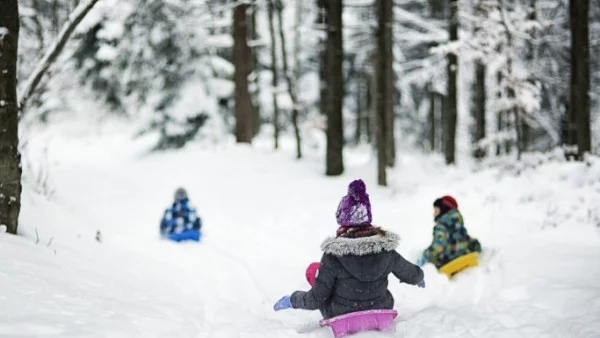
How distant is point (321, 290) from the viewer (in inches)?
170

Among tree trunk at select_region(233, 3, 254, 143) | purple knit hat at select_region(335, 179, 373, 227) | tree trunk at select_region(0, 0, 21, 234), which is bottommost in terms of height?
purple knit hat at select_region(335, 179, 373, 227)

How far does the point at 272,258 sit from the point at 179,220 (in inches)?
82.1

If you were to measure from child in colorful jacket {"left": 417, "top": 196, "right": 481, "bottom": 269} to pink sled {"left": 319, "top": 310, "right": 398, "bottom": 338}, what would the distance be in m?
2.33

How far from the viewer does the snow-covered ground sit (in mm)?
4312

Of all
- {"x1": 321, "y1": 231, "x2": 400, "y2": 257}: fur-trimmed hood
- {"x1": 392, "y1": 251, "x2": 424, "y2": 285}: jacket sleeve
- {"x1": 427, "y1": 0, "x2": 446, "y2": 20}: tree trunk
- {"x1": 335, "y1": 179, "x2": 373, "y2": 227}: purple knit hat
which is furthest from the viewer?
{"x1": 427, "y1": 0, "x2": 446, "y2": 20}: tree trunk

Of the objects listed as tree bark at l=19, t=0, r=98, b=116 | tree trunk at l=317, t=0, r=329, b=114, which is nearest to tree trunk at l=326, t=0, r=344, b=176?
tree trunk at l=317, t=0, r=329, b=114

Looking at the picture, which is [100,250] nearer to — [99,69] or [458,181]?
[458,181]

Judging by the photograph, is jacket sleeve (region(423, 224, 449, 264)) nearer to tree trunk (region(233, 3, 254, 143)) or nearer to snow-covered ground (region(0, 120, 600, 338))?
snow-covered ground (region(0, 120, 600, 338))

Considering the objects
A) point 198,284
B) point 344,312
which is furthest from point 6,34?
point 344,312

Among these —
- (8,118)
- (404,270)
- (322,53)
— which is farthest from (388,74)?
(8,118)

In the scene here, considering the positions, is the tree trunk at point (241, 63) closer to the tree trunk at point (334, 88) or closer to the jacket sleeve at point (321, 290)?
the tree trunk at point (334, 88)

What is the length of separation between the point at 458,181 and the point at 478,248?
16.6ft

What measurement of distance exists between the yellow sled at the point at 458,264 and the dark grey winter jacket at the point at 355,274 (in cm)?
209

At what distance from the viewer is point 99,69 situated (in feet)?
69.2
